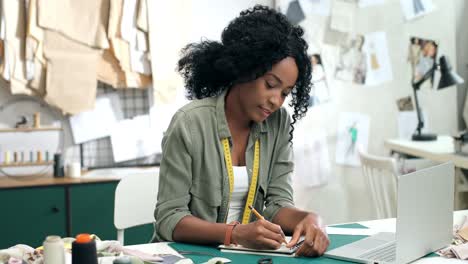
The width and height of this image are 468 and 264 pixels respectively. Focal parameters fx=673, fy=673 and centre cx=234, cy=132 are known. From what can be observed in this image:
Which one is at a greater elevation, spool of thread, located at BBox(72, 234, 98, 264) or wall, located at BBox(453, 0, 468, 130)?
wall, located at BBox(453, 0, 468, 130)

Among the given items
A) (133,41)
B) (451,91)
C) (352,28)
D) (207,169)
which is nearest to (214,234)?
(207,169)

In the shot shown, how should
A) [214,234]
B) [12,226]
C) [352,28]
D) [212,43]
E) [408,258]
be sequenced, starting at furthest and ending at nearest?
[352,28] < [12,226] < [212,43] < [214,234] < [408,258]

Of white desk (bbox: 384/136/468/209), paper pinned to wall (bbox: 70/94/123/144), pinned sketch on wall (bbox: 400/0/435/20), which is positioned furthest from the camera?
pinned sketch on wall (bbox: 400/0/435/20)

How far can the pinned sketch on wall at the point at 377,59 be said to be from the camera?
3.89 meters

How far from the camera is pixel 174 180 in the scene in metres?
1.98

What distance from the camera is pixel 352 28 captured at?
3865mm

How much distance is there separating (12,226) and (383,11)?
2346 mm

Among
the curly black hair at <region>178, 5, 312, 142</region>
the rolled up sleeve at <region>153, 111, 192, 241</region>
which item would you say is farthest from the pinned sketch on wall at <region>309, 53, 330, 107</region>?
the rolled up sleeve at <region>153, 111, 192, 241</region>

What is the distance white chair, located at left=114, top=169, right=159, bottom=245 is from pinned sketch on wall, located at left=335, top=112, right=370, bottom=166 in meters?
1.76

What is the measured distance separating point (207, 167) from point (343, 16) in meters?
2.08

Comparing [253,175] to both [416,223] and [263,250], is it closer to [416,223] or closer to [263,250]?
[263,250]

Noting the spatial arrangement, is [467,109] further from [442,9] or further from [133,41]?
[133,41]

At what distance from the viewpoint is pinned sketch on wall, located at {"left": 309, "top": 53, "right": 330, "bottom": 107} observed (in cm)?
381

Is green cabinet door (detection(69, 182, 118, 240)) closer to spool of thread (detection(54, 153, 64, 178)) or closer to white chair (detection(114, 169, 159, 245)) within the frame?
spool of thread (detection(54, 153, 64, 178))
